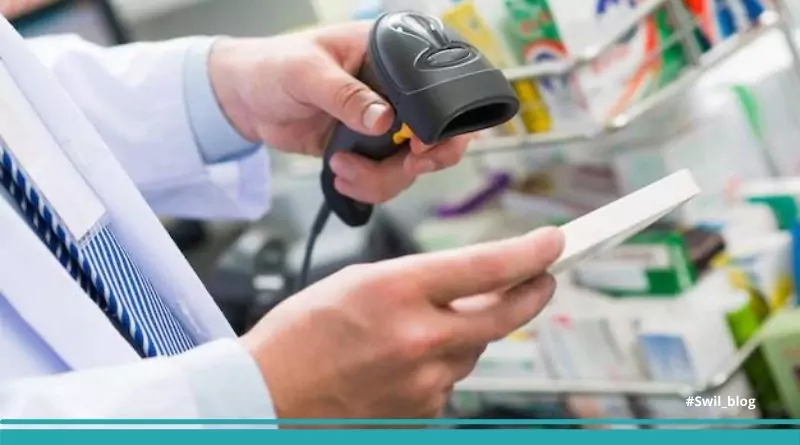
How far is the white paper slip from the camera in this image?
53cm

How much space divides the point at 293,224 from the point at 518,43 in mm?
746

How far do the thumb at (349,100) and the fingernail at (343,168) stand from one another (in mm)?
61

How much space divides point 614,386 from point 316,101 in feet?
1.82

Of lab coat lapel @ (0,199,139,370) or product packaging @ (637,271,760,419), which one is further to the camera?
product packaging @ (637,271,760,419)

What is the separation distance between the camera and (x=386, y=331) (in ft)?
1.55

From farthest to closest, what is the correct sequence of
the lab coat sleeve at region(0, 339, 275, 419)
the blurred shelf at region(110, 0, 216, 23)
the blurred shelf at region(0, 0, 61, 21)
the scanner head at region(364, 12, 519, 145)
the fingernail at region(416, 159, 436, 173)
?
the blurred shelf at region(110, 0, 216, 23) < the blurred shelf at region(0, 0, 61, 21) < the fingernail at region(416, 159, 436, 173) < the scanner head at region(364, 12, 519, 145) < the lab coat sleeve at region(0, 339, 275, 419)

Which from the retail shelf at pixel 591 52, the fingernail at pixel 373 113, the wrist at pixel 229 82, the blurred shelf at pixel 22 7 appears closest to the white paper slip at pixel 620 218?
the fingernail at pixel 373 113

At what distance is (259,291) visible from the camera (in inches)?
58.7

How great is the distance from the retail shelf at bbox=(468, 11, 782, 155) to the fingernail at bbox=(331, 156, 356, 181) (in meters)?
0.35

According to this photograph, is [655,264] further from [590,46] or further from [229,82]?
[229,82]

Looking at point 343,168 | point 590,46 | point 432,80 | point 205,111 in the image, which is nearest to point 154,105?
point 205,111

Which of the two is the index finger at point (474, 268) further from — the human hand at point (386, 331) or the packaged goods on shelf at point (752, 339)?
the packaged goods on shelf at point (752, 339)

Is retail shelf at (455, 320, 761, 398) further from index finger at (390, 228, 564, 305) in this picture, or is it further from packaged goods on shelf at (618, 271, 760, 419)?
index finger at (390, 228, 564, 305)

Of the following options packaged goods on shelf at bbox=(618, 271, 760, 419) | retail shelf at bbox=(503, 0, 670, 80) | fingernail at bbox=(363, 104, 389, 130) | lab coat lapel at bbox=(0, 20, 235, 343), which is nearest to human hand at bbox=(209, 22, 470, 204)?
fingernail at bbox=(363, 104, 389, 130)
